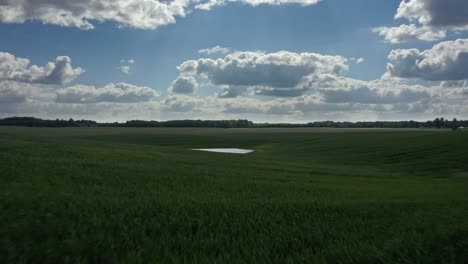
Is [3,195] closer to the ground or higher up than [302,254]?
higher up

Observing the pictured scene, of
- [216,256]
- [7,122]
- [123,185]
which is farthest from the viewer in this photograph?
[7,122]

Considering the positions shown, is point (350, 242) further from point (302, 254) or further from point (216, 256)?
point (216, 256)

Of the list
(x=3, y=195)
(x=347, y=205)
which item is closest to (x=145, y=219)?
(x=3, y=195)

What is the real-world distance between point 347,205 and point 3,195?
8754mm

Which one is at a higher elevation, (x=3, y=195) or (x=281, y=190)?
(x=3, y=195)

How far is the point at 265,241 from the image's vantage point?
7352 mm

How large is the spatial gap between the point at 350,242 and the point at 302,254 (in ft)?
3.93

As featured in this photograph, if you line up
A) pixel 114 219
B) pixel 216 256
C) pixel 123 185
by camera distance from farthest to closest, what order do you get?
pixel 123 185 < pixel 114 219 < pixel 216 256

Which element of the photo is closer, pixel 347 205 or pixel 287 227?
pixel 287 227

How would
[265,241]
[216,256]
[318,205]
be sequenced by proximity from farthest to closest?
[318,205] → [265,241] → [216,256]

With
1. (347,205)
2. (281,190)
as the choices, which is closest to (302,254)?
(347,205)

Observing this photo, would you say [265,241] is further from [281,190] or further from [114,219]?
[281,190]

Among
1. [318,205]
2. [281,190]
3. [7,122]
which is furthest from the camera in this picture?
[7,122]

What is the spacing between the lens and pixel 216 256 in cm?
659
